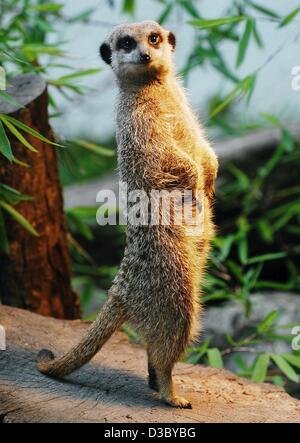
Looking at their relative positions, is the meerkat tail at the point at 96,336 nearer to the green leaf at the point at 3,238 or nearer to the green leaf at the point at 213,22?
the green leaf at the point at 3,238

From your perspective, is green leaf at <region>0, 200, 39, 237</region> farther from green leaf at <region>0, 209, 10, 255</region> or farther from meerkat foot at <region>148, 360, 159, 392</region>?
meerkat foot at <region>148, 360, 159, 392</region>

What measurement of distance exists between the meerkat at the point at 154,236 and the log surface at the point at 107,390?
0.09m

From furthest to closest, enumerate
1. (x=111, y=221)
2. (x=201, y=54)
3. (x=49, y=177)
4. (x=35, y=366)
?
(x=111, y=221), (x=201, y=54), (x=49, y=177), (x=35, y=366)

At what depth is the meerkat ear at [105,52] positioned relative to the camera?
2.90 m

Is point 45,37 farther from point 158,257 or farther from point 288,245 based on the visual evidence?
point 288,245

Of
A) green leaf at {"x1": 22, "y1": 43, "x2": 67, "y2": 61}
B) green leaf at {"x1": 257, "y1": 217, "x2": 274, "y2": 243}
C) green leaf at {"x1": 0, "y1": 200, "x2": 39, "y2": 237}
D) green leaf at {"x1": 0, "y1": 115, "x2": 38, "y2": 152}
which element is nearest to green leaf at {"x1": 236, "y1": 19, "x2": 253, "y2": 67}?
green leaf at {"x1": 22, "y1": 43, "x2": 67, "y2": 61}

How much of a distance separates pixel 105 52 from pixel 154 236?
0.83 meters

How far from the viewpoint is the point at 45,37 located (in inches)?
165

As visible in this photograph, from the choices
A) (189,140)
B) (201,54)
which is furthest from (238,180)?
(189,140)

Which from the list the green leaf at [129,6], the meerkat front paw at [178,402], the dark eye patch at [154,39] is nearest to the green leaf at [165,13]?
the green leaf at [129,6]

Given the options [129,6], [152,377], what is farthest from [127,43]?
[129,6]

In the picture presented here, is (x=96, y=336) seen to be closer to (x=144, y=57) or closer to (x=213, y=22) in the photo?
(x=144, y=57)

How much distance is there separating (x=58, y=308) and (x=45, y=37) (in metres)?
1.63

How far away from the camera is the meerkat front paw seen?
8.43 ft
